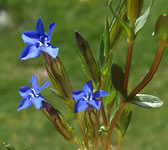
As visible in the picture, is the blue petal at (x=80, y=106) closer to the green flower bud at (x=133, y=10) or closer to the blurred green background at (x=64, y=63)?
the green flower bud at (x=133, y=10)

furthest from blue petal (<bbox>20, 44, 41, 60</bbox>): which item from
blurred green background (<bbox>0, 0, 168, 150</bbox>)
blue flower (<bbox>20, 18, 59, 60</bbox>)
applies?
blurred green background (<bbox>0, 0, 168, 150</bbox>)

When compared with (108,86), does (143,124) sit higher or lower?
lower

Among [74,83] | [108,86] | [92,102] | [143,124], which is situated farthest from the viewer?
[74,83]

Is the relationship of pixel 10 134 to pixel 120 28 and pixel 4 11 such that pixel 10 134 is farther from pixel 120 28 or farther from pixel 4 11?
pixel 120 28

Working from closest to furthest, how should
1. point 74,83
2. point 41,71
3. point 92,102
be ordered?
1. point 92,102
2. point 74,83
3. point 41,71

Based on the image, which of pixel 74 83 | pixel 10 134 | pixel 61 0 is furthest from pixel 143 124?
pixel 61 0

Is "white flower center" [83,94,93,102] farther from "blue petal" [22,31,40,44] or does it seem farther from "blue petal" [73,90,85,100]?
"blue petal" [22,31,40,44]
